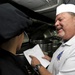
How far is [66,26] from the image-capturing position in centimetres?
162

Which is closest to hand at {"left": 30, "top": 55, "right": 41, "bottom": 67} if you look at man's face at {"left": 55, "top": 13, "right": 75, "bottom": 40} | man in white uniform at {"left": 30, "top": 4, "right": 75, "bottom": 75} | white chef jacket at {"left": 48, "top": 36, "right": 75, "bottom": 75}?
man in white uniform at {"left": 30, "top": 4, "right": 75, "bottom": 75}

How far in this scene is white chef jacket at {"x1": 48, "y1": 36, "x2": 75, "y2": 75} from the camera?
134 cm

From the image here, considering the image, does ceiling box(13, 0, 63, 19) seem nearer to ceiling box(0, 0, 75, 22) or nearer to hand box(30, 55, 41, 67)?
ceiling box(0, 0, 75, 22)

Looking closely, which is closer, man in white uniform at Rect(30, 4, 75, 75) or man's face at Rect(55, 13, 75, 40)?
man in white uniform at Rect(30, 4, 75, 75)

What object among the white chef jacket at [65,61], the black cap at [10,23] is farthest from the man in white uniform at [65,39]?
the black cap at [10,23]

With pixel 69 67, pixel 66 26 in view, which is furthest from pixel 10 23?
pixel 66 26

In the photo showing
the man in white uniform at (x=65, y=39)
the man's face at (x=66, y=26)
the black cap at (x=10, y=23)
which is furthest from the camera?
the man's face at (x=66, y=26)

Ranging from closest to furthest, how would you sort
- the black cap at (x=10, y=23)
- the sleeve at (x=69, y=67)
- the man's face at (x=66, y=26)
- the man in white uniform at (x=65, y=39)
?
the black cap at (x=10, y=23) → the sleeve at (x=69, y=67) → the man in white uniform at (x=65, y=39) → the man's face at (x=66, y=26)

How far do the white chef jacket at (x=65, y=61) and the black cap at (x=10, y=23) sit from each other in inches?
27.5

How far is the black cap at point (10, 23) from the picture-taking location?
0.68 m

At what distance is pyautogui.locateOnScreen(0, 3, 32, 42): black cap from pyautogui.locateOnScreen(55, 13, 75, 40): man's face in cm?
91

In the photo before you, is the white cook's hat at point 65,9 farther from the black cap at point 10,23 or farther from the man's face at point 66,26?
the black cap at point 10,23

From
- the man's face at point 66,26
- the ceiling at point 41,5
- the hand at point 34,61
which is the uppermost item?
the ceiling at point 41,5

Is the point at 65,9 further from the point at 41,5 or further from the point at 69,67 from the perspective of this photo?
the point at 69,67
